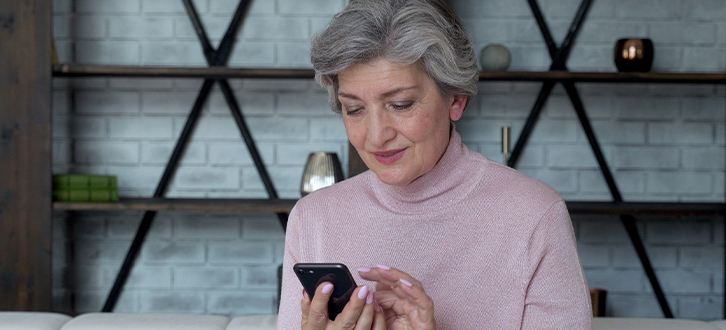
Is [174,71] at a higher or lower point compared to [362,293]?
higher

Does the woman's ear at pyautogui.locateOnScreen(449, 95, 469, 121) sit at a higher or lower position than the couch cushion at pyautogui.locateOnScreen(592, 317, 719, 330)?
higher

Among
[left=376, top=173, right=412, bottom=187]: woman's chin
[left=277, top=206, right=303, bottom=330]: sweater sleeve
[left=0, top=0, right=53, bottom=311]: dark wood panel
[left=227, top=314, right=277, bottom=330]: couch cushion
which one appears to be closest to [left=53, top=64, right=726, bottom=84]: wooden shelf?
[left=0, top=0, right=53, bottom=311]: dark wood panel

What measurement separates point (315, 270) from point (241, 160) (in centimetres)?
208

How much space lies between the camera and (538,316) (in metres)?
1.18

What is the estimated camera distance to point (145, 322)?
170 centimetres

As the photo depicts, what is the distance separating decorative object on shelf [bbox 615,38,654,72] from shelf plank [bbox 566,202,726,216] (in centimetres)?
56

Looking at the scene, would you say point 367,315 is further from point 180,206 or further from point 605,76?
point 605,76

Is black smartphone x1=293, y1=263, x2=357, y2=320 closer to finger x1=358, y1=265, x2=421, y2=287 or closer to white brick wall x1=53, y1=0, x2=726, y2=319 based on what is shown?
finger x1=358, y1=265, x2=421, y2=287

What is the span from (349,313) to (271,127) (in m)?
2.05

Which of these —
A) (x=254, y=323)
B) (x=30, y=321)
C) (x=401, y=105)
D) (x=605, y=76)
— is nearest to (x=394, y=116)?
(x=401, y=105)

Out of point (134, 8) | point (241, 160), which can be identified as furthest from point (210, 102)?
point (134, 8)

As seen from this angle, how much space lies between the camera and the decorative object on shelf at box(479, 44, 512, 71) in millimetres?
2730

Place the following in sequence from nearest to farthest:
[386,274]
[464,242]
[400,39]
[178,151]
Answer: [386,274] → [400,39] → [464,242] → [178,151]

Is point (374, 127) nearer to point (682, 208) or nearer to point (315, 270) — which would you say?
point (315, 270)
